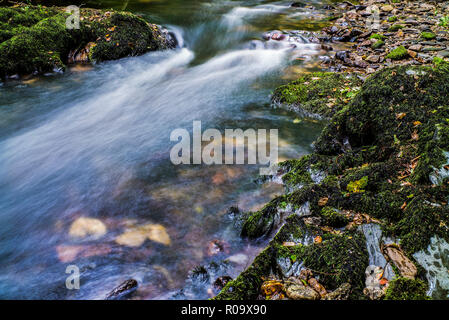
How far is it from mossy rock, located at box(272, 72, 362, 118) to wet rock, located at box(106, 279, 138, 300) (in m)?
5.07

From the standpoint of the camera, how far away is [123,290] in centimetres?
308

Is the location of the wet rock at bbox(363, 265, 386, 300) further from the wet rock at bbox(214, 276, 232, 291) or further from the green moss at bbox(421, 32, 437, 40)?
the green moss at bbox(421, 32, 437, 40)

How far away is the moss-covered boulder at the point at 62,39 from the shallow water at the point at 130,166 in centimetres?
51

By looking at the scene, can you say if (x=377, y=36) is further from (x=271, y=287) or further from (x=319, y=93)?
(x=271, y=287)

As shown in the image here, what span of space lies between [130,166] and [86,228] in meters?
1.58

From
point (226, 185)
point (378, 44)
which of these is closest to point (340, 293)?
point (226, 185)

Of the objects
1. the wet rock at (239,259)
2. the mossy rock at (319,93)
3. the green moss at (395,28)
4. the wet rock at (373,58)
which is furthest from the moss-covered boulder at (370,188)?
the green moss at (395,28)

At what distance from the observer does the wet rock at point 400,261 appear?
7.26ft

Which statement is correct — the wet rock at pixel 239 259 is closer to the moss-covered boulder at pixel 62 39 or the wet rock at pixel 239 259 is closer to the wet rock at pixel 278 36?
the moss-covered boulder at pixel 62 39

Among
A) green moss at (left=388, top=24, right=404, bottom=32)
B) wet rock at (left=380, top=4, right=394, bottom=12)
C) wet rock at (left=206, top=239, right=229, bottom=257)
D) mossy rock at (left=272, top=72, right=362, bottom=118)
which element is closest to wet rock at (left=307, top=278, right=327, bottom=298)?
wet rock at (left=206, top=239, right=229, bottom=257)
